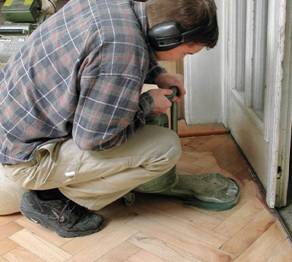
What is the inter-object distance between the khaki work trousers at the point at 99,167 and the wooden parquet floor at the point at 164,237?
0.12m

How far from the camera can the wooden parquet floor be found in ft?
4.06

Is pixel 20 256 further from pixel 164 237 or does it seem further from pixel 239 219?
pixel 239 219

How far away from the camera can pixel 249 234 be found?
51.3 inches

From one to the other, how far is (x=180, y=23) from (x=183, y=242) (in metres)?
0.62

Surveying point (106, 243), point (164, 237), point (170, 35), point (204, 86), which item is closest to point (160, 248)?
point (164, 237)

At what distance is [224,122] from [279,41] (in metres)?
0.83

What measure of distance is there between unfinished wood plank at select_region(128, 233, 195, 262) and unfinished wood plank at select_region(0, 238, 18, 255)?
1.14 feet

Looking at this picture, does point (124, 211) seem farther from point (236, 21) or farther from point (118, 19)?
point (236, 21)

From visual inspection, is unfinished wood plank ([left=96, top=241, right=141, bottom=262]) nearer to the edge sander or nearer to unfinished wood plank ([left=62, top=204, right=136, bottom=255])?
unfinished wood plank ([left=62, top=204, right=136, bottom=255])

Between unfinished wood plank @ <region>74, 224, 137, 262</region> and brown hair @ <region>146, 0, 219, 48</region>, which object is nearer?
brown hair @ <region>146, 0, 219, 48</region>

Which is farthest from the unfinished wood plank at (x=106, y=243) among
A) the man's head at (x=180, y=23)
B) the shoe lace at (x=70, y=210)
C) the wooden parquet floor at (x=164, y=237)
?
the man's head at (x=180, y=23)

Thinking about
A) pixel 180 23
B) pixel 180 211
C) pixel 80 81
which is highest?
pixel 180 23

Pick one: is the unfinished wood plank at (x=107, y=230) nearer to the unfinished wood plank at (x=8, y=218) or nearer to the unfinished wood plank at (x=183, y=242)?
the unfinished wood plank at (x=183, y=242)

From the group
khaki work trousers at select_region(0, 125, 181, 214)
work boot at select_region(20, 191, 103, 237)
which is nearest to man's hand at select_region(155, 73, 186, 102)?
khaki work trousers at select_region(0, 125, 181, 214)
